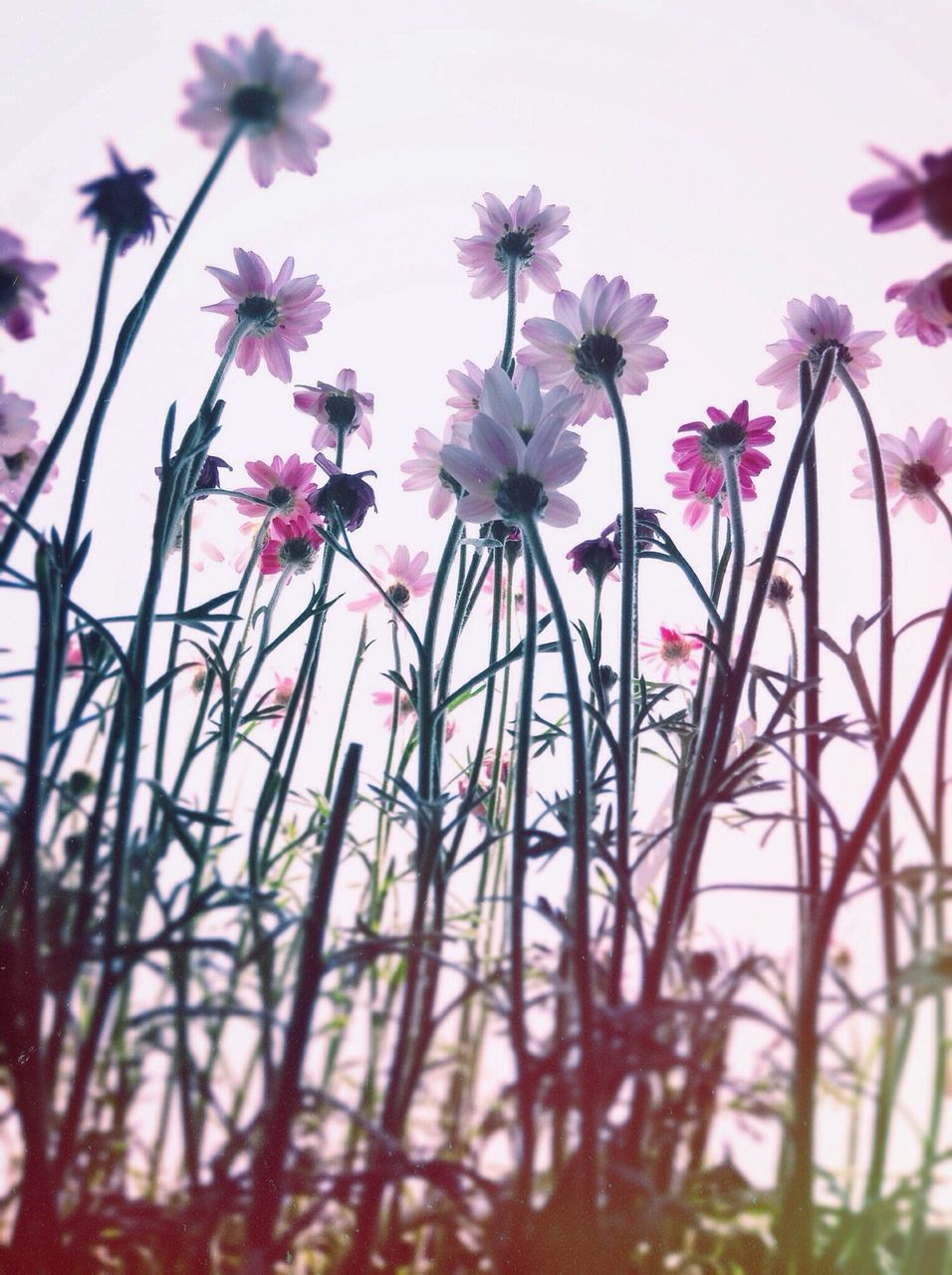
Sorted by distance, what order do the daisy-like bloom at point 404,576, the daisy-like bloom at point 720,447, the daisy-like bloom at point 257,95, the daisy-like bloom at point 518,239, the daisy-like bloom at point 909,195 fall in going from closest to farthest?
the daisy-like bloom at point 909,195 < the daisy-like bloom at point 257,95 < the daisy-like bloom at point 720,447 < the daisy-like bloom at point 518,239 < the daisy-like bloom at point 404,576

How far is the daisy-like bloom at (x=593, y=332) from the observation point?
553 millimetres

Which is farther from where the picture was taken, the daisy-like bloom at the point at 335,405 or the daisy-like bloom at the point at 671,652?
the daisy-like bloom at the point at 671,652

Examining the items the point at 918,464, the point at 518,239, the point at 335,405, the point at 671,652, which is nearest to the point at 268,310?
the point at 335,405

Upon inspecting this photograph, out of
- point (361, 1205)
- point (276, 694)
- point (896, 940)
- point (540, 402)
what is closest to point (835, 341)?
point (540, 402)

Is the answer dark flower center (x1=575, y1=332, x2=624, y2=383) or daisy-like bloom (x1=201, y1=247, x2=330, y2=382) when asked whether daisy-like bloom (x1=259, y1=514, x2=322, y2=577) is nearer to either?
daisy-like bloom (x1=201, y1=247, x2=330, y2=382)

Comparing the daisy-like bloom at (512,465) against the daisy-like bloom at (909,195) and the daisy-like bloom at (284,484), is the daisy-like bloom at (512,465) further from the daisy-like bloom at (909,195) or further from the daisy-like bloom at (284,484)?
the daisy-like bloom at (284,484)

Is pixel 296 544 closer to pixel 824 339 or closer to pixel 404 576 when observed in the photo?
pixel 404 576

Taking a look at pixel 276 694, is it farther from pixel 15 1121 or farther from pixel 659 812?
pixel 15 1121

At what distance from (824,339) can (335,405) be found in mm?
462

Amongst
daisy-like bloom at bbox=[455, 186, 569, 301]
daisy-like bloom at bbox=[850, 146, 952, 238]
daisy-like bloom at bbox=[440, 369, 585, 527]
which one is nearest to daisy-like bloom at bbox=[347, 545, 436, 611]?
daisy-like bloom at bbox=[455, 186, 569, 301]

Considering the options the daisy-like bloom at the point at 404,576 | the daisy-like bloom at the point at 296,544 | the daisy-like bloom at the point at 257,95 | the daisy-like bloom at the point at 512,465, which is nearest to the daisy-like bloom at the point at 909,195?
the daisy-like bloom at the point at 512,465

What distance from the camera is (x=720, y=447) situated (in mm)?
646

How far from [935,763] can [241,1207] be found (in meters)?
0.34

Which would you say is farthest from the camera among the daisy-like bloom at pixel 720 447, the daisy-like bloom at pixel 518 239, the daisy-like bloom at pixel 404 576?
the daisy-like bloom at pixel 404 576
